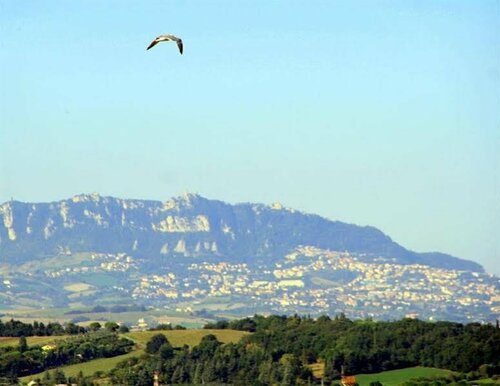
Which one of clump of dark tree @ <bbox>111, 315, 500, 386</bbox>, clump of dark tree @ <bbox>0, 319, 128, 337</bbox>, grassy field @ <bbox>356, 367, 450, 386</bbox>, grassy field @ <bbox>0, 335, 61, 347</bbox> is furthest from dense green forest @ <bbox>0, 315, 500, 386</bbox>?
clump of dark tree @ <bbox>0, 319, 128, 337</bbox>

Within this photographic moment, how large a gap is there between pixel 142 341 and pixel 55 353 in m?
8.47

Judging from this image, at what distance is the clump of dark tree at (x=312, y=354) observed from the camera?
319 feet

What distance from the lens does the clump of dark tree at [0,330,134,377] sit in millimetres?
102188

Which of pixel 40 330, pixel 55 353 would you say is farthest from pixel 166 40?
pixel 40 330

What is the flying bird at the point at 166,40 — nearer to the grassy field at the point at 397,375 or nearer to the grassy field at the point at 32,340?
the grassy field at the point at 397,375

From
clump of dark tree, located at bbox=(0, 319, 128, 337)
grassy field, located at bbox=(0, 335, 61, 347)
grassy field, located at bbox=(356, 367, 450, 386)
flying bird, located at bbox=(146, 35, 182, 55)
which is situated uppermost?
flying bird, located at bbox=(146, 35, 182, 55)

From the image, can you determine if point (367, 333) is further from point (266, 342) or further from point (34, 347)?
point (34, 347)

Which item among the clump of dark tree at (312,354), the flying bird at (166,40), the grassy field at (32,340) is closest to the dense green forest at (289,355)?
the clump of dark tree at (312,354)

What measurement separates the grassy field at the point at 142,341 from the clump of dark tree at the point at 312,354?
4.47 feet

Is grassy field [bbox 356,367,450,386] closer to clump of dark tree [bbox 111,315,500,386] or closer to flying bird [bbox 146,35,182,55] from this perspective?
clump of dark tree [bbox 111,315,500,386]

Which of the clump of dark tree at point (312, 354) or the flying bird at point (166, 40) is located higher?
the flying bird at point (166, 40)

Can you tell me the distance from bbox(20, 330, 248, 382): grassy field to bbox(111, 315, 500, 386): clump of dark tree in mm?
→ 1363

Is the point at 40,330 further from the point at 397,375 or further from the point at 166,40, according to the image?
the point at 166,40

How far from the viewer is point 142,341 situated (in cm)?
11200
